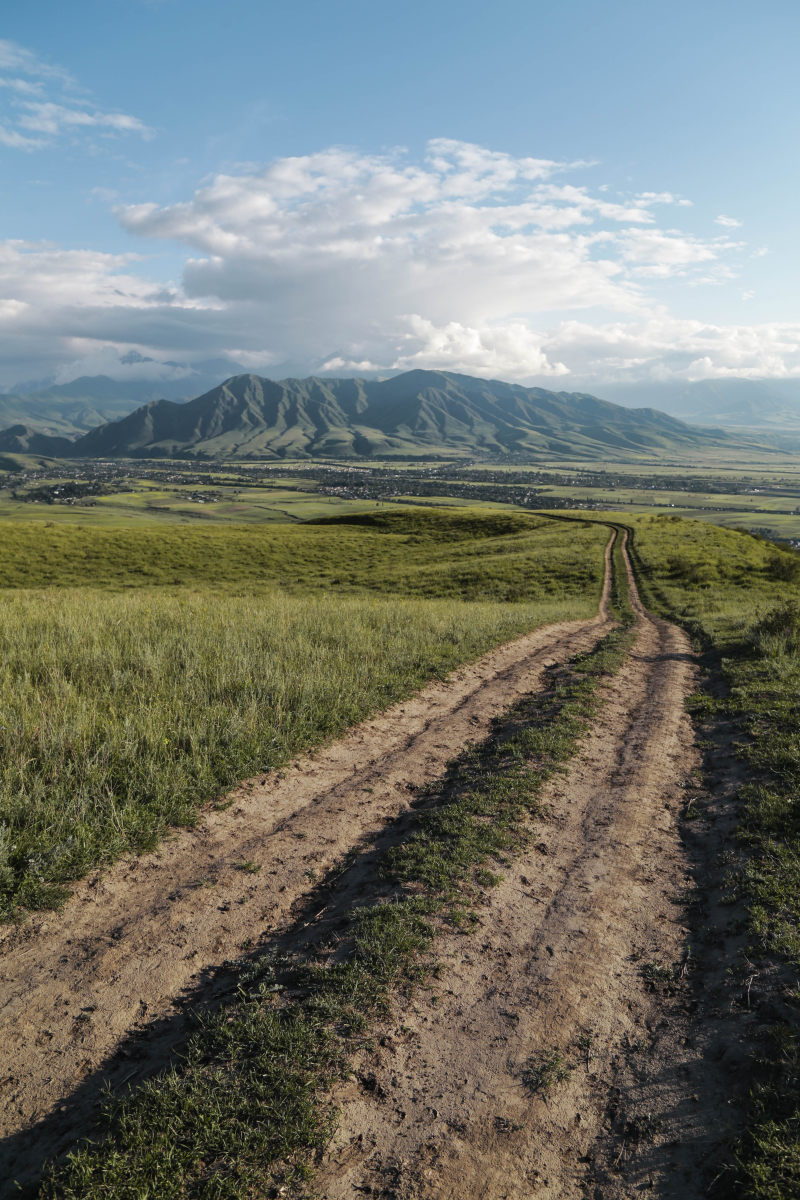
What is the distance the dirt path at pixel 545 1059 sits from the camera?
423cm

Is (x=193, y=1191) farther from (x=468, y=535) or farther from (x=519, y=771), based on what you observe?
(x=468, y=535)

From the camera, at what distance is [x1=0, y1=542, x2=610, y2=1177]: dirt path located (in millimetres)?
4914

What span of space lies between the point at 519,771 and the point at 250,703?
5.54 metres

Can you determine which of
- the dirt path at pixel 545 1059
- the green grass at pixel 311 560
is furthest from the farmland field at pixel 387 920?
the green grass at pixel 311 560

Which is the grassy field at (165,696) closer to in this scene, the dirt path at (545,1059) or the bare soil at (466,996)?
the bare soil at (466,996)

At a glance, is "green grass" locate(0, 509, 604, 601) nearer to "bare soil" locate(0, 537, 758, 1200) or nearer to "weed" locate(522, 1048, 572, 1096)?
"bare soil" locate(0, 537, 758, 1200)

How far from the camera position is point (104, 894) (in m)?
6.95

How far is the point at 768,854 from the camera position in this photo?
25.7ft

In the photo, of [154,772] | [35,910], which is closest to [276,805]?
[154,772]


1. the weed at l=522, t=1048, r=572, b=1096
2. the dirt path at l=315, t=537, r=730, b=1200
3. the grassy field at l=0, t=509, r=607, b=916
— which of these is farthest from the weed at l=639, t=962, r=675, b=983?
the grassy field at l=0, t=509, r=607, b=916

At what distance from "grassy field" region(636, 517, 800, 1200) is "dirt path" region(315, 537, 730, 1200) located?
402 mm

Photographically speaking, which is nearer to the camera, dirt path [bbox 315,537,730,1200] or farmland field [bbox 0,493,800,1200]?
dirt path [bbox 315,537,730,1200]

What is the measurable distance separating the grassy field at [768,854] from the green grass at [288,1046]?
1.62m

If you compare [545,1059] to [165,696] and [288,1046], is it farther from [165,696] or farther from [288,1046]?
[165,696]
